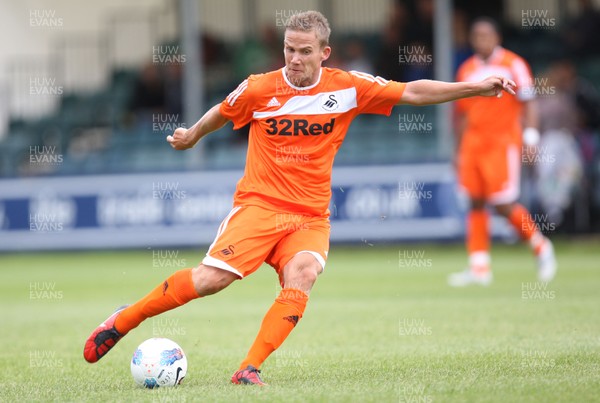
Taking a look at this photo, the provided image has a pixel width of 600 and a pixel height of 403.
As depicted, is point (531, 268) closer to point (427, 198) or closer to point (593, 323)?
point (427, 198)

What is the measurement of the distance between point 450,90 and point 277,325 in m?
1.74

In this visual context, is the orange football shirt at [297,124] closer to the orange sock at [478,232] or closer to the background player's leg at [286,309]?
the background player's leg at [286,309]

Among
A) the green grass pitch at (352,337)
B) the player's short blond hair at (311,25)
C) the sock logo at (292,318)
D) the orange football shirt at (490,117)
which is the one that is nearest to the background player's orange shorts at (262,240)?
the sock logo at (292,318)

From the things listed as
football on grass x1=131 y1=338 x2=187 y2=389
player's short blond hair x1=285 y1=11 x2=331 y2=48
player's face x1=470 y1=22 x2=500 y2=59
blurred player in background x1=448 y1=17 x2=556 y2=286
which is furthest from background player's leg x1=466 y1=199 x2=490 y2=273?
football on grass x1=131 y1=338 x2=187 y2=389

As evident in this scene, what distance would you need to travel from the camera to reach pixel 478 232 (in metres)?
12.1

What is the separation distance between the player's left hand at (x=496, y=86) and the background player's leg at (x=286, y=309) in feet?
4.68

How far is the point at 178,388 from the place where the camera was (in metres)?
5.86

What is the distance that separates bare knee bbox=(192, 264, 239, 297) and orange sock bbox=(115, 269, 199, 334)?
0.12 ft

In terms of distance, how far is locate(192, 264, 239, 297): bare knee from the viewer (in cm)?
606

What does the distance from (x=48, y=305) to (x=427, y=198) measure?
733cm

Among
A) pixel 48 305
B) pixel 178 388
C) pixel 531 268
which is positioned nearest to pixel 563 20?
pixel 531 268

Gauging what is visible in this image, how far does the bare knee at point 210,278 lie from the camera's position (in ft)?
19.9

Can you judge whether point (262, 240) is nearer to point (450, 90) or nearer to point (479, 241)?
point (450, 90)

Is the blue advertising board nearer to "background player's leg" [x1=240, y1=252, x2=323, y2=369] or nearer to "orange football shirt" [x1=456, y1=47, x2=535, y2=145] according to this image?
"orange football shirt" [x1=456, y1=47, x2=535, y2=145]
